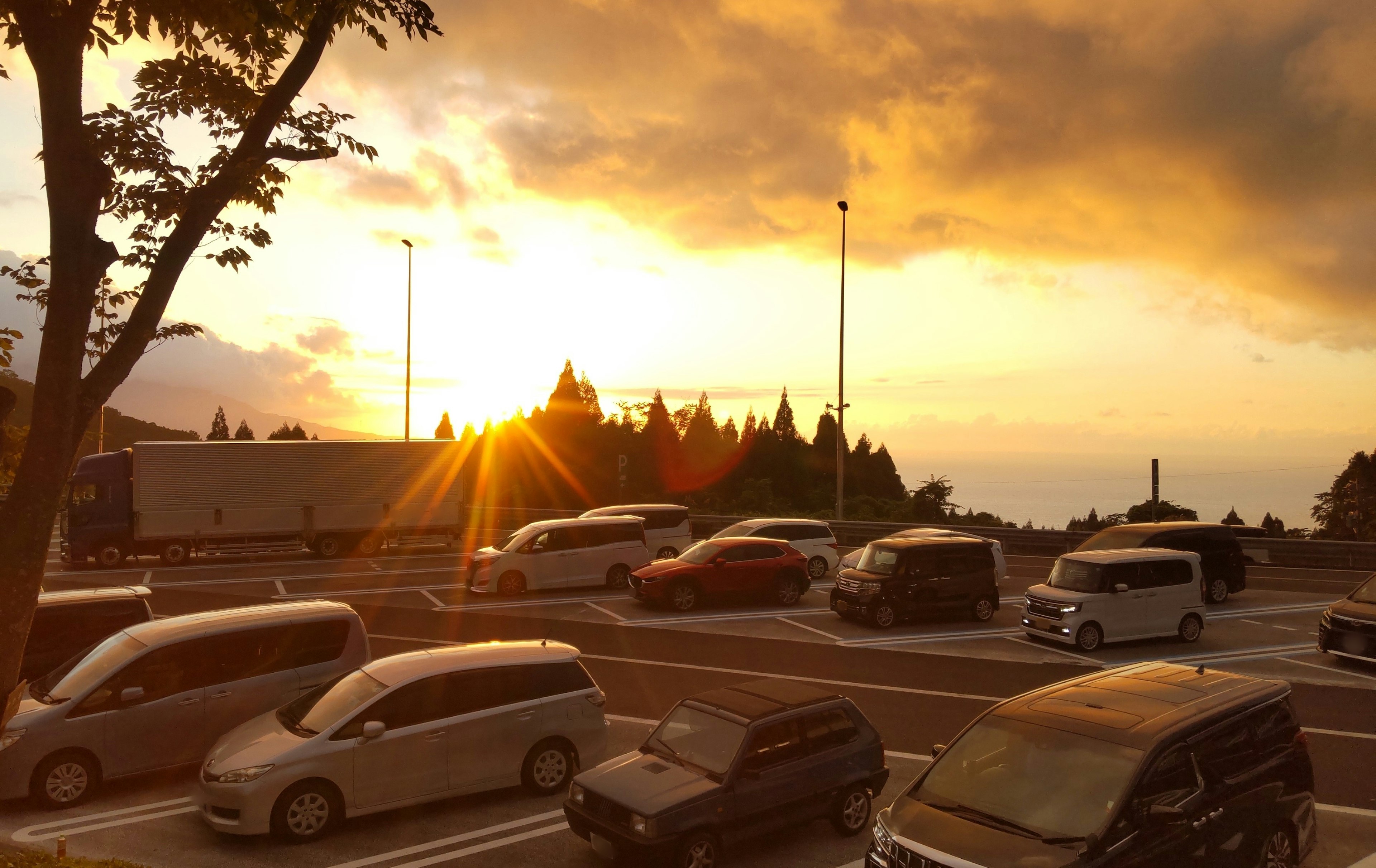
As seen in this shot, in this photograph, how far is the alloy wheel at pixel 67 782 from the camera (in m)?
9.60

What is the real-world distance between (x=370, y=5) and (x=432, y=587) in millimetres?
20187

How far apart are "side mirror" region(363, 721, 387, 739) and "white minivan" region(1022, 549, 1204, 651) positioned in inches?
526

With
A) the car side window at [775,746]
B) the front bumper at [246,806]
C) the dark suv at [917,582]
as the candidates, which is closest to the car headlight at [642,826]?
the car side window at [775,746]

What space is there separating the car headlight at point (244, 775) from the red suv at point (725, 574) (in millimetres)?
13291

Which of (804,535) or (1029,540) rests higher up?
(804,535)

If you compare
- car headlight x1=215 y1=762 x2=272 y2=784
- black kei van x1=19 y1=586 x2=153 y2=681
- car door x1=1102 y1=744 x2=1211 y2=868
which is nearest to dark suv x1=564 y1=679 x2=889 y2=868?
car headlight x1=215 y1=762 x2=272 y2=784

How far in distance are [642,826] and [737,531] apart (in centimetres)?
1931

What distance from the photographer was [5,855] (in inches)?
251

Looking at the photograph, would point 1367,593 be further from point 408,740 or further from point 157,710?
point 157,710

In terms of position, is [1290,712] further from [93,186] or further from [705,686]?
[93,186]

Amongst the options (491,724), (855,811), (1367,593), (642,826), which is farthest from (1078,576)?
(642,826)

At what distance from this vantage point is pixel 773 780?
26.9ft

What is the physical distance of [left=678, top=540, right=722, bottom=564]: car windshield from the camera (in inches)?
874

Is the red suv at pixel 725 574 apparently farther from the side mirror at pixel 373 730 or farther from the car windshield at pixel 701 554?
the side mirror at pixel 373 730
